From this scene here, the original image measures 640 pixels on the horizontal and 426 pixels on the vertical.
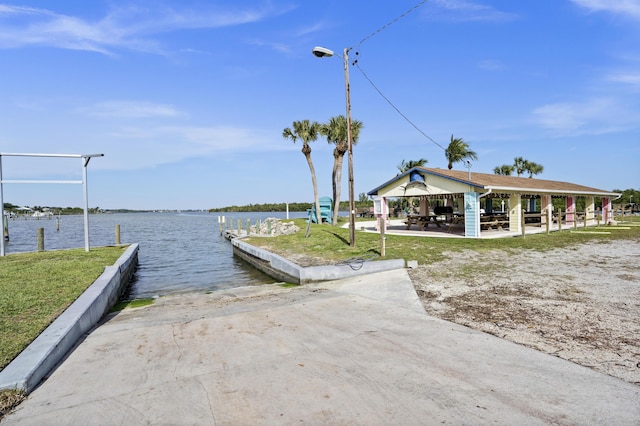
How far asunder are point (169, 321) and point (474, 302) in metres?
5.58

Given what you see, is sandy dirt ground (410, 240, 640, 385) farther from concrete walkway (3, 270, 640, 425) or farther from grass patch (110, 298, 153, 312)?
grass patch (110, 298, 153, 312)

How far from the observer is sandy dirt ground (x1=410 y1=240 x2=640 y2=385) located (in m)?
4.42

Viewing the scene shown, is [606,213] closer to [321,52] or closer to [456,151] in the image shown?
[456,151]

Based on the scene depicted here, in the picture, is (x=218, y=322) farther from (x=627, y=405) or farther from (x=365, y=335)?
(x=627, y=405)

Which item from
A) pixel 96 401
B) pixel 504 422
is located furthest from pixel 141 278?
pixel 504 422

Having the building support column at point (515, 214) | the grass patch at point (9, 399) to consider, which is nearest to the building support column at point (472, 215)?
the building support column at point (515, 214)

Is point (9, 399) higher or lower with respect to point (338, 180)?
lower

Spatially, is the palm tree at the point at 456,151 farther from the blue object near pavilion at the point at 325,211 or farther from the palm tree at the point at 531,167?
the palm tree at the point at 531,167

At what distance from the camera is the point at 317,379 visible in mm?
3688

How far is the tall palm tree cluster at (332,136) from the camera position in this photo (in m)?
28.0

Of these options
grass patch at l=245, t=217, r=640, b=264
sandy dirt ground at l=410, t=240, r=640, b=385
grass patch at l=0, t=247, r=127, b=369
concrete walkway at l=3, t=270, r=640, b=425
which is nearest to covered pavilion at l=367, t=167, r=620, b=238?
grass patch at l=245, t=217, r=640, b=264

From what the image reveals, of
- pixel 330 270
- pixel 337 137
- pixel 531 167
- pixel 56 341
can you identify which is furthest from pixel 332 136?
pixel 531 167

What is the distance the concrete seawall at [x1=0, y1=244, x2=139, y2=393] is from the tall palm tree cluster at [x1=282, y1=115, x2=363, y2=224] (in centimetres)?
2197

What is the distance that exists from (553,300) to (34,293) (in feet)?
31.7
